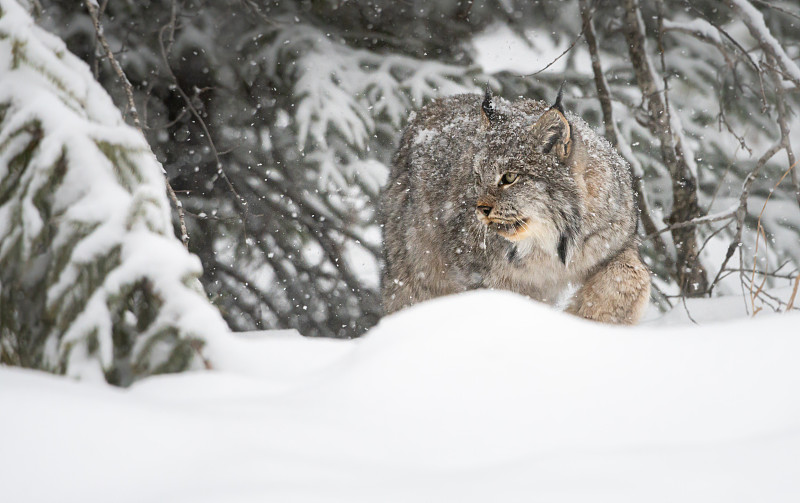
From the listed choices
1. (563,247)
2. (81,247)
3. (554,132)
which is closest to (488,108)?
(554,132)

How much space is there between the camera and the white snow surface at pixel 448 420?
1.27 metres

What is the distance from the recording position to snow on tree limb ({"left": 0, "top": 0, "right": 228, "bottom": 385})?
1780 millimetres

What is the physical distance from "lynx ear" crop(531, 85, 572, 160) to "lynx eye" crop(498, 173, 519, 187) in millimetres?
181

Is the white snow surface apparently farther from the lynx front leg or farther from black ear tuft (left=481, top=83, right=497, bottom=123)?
black ear tuft (left=481, top=83, right=497, bottom=123)

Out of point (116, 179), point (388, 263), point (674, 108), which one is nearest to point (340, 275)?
point (388, 263)

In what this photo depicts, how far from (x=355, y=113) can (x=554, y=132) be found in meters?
2.30

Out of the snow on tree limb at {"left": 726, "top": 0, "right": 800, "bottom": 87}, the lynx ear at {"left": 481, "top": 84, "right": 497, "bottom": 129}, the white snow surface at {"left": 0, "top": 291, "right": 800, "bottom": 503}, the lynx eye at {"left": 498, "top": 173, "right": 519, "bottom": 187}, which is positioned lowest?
the lynx eye at {"left": 498, "top": 173, "right": 519, "bottom": 187}

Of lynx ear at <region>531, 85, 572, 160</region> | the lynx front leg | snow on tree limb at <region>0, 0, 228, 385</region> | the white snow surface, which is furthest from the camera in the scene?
the lynx front leg

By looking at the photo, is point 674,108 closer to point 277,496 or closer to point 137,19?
point 137,19

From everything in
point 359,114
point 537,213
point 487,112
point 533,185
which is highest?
point 487,112

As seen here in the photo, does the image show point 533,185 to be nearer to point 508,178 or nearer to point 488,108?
point 508,178

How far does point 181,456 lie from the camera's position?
1310 millimetres

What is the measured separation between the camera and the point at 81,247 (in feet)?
5.96

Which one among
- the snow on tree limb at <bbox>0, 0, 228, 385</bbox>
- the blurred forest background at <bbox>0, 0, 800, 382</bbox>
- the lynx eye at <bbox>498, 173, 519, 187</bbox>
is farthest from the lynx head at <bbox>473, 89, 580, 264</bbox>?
the snow on tree limb at <bbox>0, 0, 228, 385</bbox>
